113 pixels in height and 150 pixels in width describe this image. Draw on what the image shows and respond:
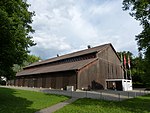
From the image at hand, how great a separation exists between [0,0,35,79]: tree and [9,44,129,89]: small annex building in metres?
20.1

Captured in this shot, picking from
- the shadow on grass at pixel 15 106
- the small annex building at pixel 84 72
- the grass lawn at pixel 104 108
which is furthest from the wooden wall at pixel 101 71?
the grass lawn at pixel 104 108

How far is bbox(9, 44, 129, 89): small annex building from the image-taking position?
39500 mm

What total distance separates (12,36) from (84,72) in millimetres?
24409

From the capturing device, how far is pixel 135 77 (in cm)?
6234

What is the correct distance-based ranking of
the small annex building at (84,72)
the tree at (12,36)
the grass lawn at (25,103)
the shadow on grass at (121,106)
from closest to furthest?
the grass lawn at (25,103)
the shadow on grass at (121,106)
the tree at (12,36)
the small annex building at (84,72)

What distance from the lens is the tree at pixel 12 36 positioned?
55.2 feet

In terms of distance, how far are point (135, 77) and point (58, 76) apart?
99.0 feet

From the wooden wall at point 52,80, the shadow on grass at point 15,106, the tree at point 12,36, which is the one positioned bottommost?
the shadow on grass at point 15,106

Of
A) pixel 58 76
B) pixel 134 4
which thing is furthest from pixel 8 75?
pixel 58 76

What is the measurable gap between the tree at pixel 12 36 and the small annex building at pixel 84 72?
20.1m

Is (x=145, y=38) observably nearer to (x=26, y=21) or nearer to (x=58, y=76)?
(x=26, y=21)

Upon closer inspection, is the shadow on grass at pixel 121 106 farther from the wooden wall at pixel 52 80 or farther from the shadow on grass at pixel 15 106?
the wooden wall at pixel 52 80

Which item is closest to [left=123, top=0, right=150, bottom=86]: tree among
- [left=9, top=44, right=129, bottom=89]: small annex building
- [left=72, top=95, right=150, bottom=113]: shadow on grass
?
[left=72, top=95, right=150, bottom=113]: shadow on grass

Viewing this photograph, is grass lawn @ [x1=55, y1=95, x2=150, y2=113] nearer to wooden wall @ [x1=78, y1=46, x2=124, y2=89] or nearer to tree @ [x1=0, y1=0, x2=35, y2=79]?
tree @ [x1=0, y1=0, x2=35, y2=79]
